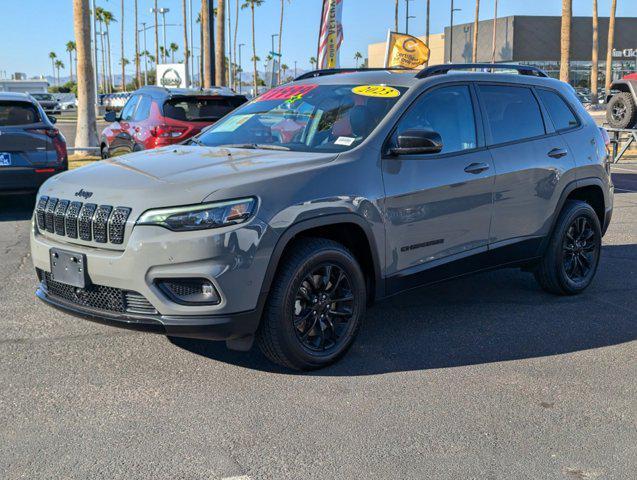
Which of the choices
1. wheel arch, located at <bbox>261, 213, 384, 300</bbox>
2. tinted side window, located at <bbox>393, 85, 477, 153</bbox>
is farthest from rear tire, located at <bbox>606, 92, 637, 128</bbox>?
wheel arch, located at <bbox>261, 213, 384, 300</bbox>

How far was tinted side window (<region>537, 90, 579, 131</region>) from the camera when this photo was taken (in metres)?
6.03

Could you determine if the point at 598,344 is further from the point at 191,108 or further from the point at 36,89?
the point at 36,89

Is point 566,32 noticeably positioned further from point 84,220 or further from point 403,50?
point 84,220

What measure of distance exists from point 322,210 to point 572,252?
288 centimetres

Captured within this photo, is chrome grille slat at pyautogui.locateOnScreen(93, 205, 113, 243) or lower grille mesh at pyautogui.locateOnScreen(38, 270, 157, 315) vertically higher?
chrome grille slat at pyautogui.locateOnScreen(93, 205, 113, 243)

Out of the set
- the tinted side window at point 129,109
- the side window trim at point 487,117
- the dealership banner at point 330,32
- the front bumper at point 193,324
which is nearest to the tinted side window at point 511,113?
the side window trim at point 487,117

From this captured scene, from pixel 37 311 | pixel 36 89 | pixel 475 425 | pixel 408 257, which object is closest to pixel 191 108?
pixel 37 311

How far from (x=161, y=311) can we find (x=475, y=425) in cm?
172

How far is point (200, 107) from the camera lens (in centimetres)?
1083

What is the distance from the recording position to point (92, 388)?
13.6ft

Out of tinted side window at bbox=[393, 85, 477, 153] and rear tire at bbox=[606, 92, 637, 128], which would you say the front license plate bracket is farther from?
rear tire at bbox=[606, 92, 637, 128]

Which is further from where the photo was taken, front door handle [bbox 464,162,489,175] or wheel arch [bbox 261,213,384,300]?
front door handle [bbox 464,162,489,175]

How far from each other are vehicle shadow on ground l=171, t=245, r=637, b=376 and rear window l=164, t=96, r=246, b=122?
5465 millimetres

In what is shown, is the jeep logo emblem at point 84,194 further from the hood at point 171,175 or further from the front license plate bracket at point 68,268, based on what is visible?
the front license plate bracket at point 68,268
